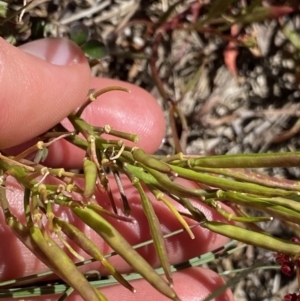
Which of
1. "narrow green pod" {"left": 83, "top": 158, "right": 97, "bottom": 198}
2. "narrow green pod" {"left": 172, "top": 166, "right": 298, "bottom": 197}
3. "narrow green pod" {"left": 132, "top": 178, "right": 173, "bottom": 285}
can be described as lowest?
"narrow green pod" {"left": 132, "top": 178, "right": 173, "bottom": 285}

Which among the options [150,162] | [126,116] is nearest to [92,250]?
[150,162]

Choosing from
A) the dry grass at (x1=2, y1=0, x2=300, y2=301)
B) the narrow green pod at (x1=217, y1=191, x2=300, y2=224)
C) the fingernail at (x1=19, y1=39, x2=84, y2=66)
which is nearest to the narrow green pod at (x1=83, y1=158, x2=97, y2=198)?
the narrow green pod at (x1=217, y1=191, x2=300, y2=224)

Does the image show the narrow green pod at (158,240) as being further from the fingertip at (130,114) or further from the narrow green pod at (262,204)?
the fingertip at (130,114)

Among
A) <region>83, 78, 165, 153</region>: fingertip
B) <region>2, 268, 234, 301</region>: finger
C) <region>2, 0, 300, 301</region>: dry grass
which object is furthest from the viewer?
<region>2, 0, 300, 301</region>: dry grass

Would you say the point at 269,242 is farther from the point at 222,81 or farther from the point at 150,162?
the point at 222,81

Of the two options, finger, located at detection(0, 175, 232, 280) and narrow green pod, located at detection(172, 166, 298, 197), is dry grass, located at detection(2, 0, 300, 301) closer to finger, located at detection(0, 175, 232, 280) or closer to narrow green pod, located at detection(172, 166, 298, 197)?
finger, located at detection(0, 175, 232, 280)

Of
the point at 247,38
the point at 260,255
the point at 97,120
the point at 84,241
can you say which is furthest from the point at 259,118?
the point at 84,241

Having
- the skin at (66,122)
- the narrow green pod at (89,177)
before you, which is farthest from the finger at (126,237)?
the narrow green pod at (89,177)
